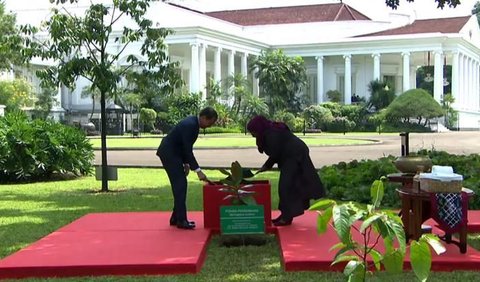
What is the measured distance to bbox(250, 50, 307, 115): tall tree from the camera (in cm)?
5872

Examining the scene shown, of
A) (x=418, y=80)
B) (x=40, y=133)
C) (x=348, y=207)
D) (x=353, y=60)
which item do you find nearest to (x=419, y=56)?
(x=353, y=60)

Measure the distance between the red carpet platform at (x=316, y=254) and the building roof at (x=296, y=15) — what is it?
68089mm

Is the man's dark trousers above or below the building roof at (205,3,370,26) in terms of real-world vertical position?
below

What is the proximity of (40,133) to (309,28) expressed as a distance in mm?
59305

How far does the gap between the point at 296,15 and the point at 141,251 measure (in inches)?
2834

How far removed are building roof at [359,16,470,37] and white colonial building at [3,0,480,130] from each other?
10cm

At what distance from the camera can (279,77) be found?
58.4 m

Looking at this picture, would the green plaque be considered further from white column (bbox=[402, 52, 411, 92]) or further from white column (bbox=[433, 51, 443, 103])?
white column (bbox=[402, 52, 411, 92])

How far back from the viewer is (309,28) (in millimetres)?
72688

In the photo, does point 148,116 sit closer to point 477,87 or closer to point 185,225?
point 477,87

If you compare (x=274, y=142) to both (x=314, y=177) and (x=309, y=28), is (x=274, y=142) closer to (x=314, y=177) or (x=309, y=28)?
(x=314, y=177)

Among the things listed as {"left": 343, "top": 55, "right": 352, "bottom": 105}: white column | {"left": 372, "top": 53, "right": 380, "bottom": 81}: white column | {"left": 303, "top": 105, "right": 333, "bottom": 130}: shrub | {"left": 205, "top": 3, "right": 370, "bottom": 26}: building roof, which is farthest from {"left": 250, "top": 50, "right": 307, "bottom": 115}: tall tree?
{"left": 205, "top": 3, "right": 370, "bottom": 26}: building roof

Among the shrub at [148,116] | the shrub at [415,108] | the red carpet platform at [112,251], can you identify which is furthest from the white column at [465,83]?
the red carpet platform at [112,251]

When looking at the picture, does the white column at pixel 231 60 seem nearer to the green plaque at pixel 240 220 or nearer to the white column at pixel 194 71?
the white column at pixel 194 71
